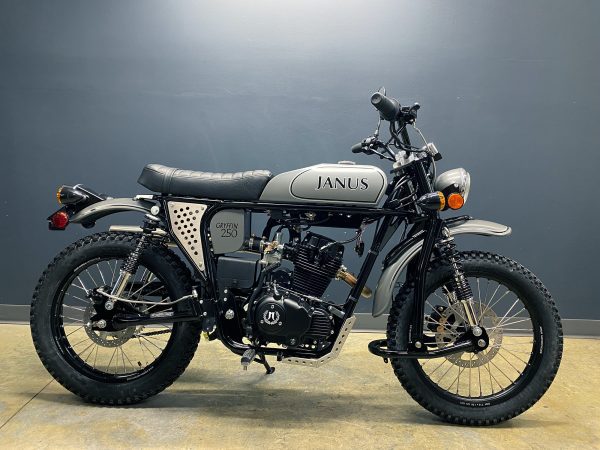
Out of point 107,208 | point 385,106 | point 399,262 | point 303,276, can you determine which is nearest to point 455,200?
point 399,262

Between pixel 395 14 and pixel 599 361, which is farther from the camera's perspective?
pixel 395 14

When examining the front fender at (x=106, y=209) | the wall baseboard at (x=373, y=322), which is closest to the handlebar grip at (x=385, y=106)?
the front fender at (x=106, y=209)

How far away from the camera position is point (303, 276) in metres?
2.23

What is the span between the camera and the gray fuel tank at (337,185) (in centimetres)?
214

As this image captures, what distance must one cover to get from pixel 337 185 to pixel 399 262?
1.45 ft

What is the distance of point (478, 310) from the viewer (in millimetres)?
2297

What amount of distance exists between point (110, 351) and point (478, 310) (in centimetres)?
208

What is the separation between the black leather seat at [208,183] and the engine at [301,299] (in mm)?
304

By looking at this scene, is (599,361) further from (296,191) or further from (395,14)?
(395,14)

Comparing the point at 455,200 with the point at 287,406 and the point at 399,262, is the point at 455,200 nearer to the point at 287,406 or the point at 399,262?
the point at 399,262

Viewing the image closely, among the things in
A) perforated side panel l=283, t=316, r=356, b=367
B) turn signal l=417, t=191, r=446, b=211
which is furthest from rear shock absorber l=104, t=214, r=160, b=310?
turn signal l=417, t=191, r=446, b=211

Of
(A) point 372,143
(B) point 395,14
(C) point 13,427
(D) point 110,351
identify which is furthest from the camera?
(B) point 395,14

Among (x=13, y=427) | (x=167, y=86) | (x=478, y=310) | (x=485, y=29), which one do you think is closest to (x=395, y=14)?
(x=485, y=29)

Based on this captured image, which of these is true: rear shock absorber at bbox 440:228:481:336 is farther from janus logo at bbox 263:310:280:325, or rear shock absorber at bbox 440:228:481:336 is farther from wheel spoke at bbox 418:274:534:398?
janus logo at bbox 263:310:280:325
